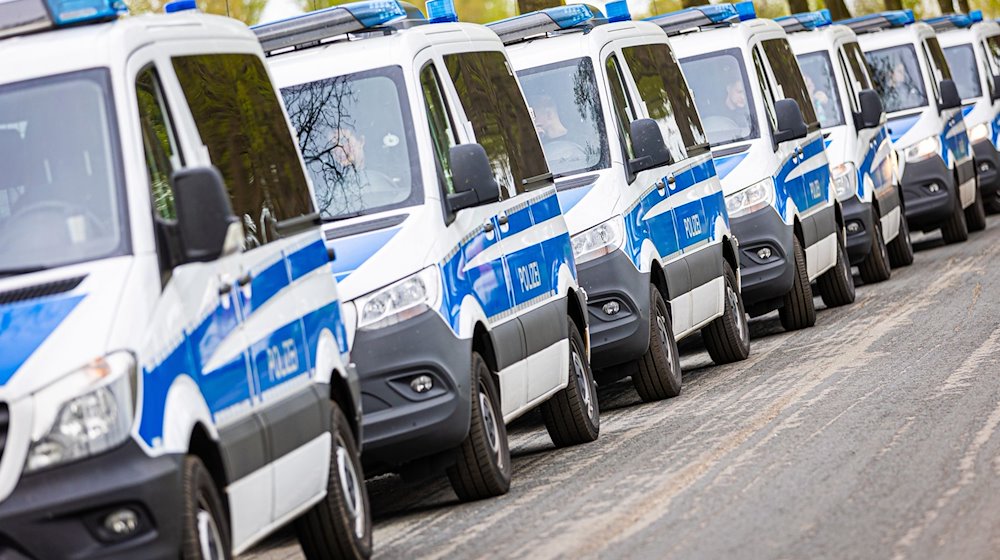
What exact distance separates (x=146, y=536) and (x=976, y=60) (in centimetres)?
2307

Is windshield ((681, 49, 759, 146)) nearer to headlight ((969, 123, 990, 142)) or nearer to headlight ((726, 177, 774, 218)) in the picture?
headlight ((726, 177, 774, 218))

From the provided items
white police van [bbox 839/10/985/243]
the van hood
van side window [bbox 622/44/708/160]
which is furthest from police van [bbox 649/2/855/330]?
the van hood

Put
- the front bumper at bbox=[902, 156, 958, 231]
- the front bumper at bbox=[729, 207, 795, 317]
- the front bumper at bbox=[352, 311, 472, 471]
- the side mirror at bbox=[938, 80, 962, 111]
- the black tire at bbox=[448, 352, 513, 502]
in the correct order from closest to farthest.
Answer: the front bumper at bbox=[352, 311, 472, 471] → the black tire at bbox=[448, 352, 513, 502] → the front bumper at bbox=[729, 207, 795, 317] → the front bumper at bbox=[902, 156, 958, 231] → the side mirror at bbox=[938, 80, 962, 111]

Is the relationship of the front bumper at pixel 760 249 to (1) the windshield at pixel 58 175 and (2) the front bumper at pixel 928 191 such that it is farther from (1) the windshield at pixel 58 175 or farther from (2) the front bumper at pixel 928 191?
(1) the windshield at pixel 58 175

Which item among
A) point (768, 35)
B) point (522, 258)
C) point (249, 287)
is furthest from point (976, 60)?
point (249, 287)

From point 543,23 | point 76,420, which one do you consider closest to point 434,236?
point 76,420

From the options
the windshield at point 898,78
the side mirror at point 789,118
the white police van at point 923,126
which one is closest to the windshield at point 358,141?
the side mirror at point 789,118

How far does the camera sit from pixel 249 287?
728cm

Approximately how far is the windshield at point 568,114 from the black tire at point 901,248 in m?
9.16

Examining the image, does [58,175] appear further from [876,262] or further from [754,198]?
[876,262]

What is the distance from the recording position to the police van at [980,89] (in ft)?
88.5

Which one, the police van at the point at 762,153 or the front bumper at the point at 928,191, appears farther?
the front bumper at the point at 928,191

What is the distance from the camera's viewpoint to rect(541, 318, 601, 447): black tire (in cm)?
1149

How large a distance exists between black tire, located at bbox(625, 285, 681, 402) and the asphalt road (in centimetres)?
13
